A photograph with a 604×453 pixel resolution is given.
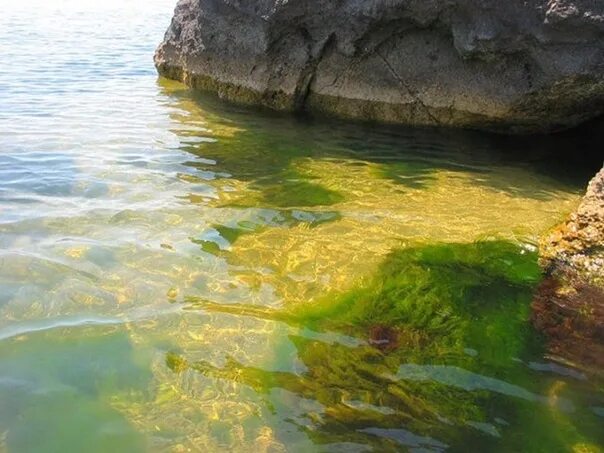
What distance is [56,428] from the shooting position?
2707mm

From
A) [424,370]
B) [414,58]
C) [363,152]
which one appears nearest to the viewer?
[424,370]

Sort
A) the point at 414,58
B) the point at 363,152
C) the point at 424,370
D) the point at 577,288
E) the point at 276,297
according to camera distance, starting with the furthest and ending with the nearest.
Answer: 1. the point at 414,58
2. the point at 363,152
3. the point at 577,288
4. the point at 276,297
5. the point at 424,370

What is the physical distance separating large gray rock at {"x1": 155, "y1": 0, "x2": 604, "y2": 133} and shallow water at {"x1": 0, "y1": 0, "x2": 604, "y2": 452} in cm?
89

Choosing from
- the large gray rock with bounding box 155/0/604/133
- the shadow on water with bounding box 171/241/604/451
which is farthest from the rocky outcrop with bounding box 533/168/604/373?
the large gray rock with bounding box 155/0/604/133

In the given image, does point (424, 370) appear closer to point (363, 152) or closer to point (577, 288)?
point (577, 288)

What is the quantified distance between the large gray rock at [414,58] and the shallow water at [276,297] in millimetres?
891

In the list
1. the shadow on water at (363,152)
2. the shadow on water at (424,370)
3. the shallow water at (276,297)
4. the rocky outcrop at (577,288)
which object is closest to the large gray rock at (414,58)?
the shadow on water at (363,152)

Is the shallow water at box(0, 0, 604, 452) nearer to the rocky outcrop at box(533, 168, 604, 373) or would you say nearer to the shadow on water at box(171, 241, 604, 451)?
the shadow on water at box(171, 241, 604, 451)

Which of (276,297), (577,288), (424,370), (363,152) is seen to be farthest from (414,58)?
(424,370)

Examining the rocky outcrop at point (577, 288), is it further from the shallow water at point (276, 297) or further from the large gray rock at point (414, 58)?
the large gray rock at point (414, 58)

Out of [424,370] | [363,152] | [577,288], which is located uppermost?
[363,152]

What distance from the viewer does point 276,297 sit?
3.92 meters

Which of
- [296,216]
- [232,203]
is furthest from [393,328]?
[232,203]

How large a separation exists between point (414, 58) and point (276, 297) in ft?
18.6
